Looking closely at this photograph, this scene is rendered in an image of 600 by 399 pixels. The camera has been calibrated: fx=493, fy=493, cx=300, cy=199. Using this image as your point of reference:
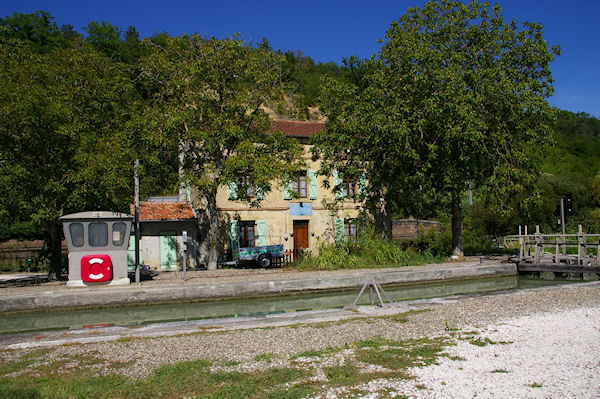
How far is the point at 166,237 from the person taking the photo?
23516 millimetres

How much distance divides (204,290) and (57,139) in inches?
306

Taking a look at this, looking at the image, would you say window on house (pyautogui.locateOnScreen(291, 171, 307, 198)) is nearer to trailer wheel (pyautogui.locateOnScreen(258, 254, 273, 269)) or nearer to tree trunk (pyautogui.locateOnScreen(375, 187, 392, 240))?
tree trunk (pyautogui.locateOnScreen(375, 187, 392, 240))

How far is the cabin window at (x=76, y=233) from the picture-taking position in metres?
15.4

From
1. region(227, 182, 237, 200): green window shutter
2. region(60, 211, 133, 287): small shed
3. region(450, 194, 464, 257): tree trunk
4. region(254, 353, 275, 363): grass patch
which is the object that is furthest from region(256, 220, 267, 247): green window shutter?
region(254, 353, 275, 363): grass patch

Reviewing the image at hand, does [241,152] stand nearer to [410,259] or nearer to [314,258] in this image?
[314,258]

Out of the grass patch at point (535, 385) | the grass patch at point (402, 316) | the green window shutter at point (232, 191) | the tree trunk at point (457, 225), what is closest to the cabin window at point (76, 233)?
the green window shutter at point (232, 191)

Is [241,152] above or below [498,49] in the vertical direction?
below

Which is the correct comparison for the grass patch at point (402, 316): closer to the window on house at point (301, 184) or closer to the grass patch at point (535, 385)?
the grass patch at point (535, 385)

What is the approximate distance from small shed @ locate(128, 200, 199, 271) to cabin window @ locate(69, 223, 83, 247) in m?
7.34

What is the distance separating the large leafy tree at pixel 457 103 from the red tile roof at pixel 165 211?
8.41 m

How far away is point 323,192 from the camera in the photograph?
27516 millimetres

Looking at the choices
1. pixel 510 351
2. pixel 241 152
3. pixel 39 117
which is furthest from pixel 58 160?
pixel 510 351

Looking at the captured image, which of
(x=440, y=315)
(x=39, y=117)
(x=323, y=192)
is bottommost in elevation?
(x=440, y=315)

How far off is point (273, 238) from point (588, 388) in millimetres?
21028
